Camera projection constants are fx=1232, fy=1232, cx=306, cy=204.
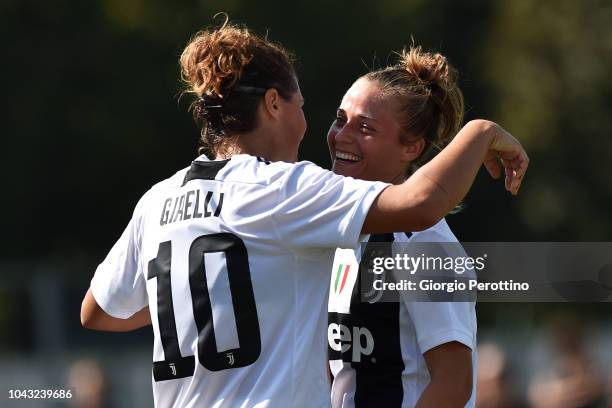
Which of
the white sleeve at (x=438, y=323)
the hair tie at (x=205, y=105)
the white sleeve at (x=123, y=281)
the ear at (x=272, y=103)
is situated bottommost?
the white sleeve at (x=438, y=323)

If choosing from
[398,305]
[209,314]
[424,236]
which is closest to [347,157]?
[424,236]

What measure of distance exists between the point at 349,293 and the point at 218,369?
2.14 ft

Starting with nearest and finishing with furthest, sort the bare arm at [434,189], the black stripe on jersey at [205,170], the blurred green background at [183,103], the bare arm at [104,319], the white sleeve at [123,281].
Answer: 1. the bare arm at [434,189]
2. the black stripe on jersey at [205,170]
3. the white sleeve at [123,281]
4. the bare arm at [104,319]
5. the blurred green background at [183,103]

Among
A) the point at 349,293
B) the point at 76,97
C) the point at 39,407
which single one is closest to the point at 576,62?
the point at 76,97

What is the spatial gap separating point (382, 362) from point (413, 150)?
0.86 meters

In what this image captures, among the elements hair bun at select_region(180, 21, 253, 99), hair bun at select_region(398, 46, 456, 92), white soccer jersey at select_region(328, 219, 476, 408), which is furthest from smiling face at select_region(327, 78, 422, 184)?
hair bun at select_region(180, 21, 253, 99)

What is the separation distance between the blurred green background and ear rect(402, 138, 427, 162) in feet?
49.2

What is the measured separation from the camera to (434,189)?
317cm

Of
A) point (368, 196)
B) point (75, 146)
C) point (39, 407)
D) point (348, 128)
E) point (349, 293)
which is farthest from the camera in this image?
point (75, 146)

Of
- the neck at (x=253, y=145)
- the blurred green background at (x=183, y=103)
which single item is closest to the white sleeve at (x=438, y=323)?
the neck at (x=253, y=145)

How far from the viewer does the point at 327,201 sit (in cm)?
326

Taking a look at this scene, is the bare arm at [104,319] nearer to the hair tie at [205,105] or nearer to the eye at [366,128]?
the hair tie at [205,105]

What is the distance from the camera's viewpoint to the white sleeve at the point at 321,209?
3.23 meters

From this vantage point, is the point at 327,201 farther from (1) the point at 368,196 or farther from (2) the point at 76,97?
(2) the point at 76,97
